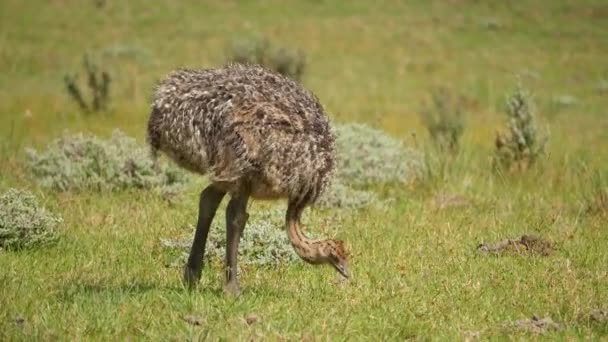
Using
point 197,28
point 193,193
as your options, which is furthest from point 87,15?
point 193,193

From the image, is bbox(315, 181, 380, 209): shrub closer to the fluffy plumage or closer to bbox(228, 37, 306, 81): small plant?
the fluffy plumage

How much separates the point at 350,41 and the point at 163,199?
837 inches

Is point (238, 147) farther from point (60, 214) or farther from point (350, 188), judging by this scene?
point (350, 188)

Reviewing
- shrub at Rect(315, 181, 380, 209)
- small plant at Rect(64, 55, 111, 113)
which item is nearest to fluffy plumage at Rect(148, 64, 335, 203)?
shrub at Rect(315, 181, 380, 209)

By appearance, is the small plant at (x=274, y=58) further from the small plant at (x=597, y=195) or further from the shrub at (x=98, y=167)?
the small plant at (x=597, y=195)

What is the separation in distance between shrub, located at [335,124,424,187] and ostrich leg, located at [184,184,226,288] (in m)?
5.12

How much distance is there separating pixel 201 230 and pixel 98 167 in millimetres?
4827

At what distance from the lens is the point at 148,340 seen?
576cm

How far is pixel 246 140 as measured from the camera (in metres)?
6.16

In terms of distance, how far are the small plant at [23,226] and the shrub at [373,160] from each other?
4271 mm

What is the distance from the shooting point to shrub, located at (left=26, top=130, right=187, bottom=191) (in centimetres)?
1100

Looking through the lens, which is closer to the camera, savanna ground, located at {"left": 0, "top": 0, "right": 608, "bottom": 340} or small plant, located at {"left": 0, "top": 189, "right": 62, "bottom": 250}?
savanna ground, located at {"left": 0, "top": 0, "right": 608, "bottom": 340}

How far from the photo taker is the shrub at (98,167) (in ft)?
36.1

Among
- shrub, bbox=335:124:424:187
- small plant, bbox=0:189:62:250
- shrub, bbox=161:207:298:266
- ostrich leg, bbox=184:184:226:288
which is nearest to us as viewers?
ostrich leg, bbox=184:184:226:288
